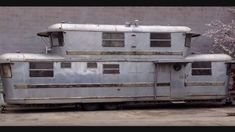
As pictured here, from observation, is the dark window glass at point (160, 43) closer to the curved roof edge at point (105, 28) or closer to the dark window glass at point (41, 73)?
the curved roof edge at point (105, 28)

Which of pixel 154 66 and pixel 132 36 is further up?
pixel 132 36

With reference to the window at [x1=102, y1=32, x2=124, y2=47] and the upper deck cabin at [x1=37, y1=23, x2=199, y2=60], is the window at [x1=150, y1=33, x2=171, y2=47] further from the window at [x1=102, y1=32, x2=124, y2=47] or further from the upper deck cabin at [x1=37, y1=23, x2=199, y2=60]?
the window at [x1=102, y1=32, x2=124, y2=47]

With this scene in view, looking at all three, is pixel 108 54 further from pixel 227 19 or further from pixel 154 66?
pixel 227 19

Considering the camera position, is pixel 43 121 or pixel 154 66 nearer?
pixel 43 121

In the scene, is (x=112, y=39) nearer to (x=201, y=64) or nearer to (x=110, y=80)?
(x=110, y=80)

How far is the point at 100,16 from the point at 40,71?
261 inches

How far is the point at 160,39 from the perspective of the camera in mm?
22812

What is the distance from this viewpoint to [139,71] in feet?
73.8

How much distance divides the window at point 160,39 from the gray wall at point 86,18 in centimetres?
452

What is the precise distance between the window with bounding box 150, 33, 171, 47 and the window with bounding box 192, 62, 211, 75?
5.43 feet

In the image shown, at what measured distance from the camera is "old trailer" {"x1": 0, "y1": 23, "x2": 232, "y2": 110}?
69.8 feet

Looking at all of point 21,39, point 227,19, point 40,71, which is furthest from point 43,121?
point 227,19

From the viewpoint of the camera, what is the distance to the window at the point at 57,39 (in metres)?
21.9

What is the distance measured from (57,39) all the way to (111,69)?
282 cm
